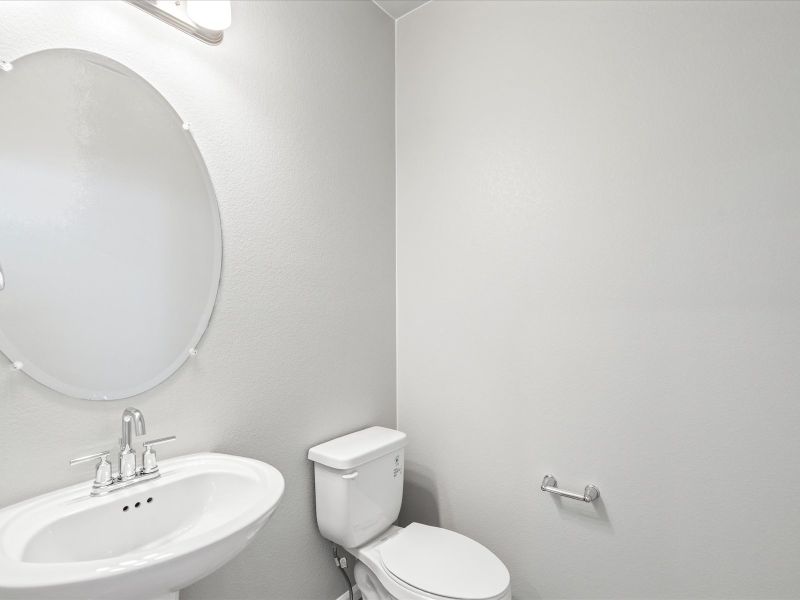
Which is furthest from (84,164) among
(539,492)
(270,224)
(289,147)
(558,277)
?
(539,492)

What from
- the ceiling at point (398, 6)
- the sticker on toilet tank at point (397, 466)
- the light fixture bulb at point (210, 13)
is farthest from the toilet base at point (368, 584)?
the ceiling at point (398, 6)

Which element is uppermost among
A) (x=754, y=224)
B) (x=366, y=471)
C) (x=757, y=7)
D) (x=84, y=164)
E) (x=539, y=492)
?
(x=757, y=7)

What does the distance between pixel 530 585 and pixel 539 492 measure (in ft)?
1.15

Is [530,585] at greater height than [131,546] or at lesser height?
lesser

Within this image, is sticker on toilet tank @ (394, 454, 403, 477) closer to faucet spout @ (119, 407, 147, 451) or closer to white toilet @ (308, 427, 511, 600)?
white toilet @ (308, 427, 511, 600)

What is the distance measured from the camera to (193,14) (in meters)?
1.17

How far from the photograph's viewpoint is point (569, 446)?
1.52m

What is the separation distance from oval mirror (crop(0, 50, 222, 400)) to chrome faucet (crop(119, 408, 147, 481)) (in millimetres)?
86

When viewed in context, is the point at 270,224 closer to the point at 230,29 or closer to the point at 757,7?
the point at 230,29

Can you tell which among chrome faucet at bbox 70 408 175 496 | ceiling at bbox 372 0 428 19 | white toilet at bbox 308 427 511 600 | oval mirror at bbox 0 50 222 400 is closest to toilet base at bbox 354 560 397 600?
white toilet at bbox 308 427 511 600

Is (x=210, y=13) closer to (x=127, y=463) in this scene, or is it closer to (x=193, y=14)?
(x=193, y=14)

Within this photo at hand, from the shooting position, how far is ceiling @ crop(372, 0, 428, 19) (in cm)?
187

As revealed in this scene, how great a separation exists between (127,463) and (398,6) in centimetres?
200

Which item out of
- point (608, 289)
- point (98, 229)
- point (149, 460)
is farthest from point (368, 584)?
point (98, 229)
